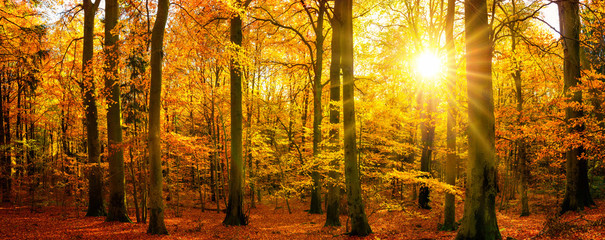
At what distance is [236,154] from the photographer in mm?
11406

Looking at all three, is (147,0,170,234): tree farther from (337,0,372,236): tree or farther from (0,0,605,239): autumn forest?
(337,0,372,236): tree

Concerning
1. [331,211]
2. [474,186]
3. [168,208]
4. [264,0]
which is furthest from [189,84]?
[474,186]

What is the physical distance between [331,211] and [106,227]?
7.35 m

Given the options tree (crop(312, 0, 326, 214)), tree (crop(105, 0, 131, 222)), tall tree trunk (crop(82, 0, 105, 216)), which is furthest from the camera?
tree (crop(312, 0, 326, 214))

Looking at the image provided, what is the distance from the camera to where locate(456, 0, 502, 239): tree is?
6316 mm

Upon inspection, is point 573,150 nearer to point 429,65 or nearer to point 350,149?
point 429,65

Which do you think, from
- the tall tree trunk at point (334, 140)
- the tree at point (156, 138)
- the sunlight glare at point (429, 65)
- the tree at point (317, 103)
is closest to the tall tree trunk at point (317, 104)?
the tree at point (317, 103)

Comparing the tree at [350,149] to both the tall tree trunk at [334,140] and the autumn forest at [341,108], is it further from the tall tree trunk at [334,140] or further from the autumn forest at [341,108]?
the tall tree trunk at [334,140]

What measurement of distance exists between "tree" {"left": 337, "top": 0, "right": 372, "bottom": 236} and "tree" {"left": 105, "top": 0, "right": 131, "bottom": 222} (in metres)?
7.46

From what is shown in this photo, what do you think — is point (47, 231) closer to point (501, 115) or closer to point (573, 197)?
point (501, 115)

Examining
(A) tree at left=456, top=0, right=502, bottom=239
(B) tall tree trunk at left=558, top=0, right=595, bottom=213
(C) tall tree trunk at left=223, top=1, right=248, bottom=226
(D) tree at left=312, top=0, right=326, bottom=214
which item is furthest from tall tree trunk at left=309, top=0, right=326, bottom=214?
(B) tall tree trunk at left=558, top=0, right=595, bottom=213

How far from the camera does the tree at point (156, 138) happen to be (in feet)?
27.8

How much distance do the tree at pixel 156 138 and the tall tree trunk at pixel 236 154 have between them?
2572 mm

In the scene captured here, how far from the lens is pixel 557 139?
977 cm
